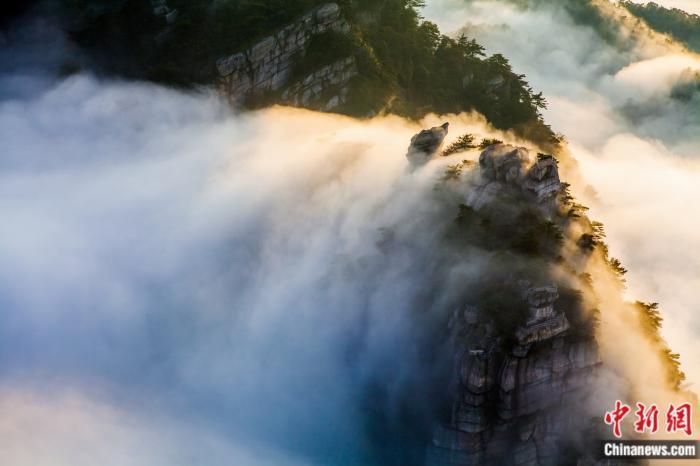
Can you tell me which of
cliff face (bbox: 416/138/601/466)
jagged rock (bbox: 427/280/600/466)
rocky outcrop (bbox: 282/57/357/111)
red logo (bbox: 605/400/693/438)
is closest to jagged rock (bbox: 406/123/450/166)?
cliff face (bbox: 416/138/601/466)

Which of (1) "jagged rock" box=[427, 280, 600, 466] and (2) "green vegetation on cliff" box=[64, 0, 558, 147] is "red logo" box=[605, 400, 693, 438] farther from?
(2) "green vegetation on cliff" box=[64, 0, 558, 147]

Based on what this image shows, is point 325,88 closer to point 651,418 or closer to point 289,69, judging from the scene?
point 289,69

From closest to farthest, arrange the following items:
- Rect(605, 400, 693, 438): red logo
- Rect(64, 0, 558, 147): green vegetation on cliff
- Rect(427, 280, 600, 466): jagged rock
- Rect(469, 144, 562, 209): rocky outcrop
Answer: Rect(427, 280, 600, 466): jagged rock < Rect(605, 400, 693, 438): red logo < Rect(469, 144, 562, 209): rocky outcrop < Rect(64, 0, 558, 147): green vegetation on cliff

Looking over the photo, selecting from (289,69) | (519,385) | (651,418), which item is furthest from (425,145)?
(651,418)

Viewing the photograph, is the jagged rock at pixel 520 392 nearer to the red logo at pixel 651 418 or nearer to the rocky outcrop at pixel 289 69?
the red logo at pixel 651 418

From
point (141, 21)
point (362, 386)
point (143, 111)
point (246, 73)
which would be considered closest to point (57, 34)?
point (141, 21)

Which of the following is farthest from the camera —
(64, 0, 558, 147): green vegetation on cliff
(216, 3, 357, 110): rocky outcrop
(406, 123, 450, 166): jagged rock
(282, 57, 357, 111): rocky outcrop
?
(282, 57, 357, 111): rocky outcrop

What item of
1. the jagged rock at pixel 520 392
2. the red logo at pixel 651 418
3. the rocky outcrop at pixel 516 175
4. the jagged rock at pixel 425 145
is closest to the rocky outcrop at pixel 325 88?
the jagged rock at pixel 425 145
